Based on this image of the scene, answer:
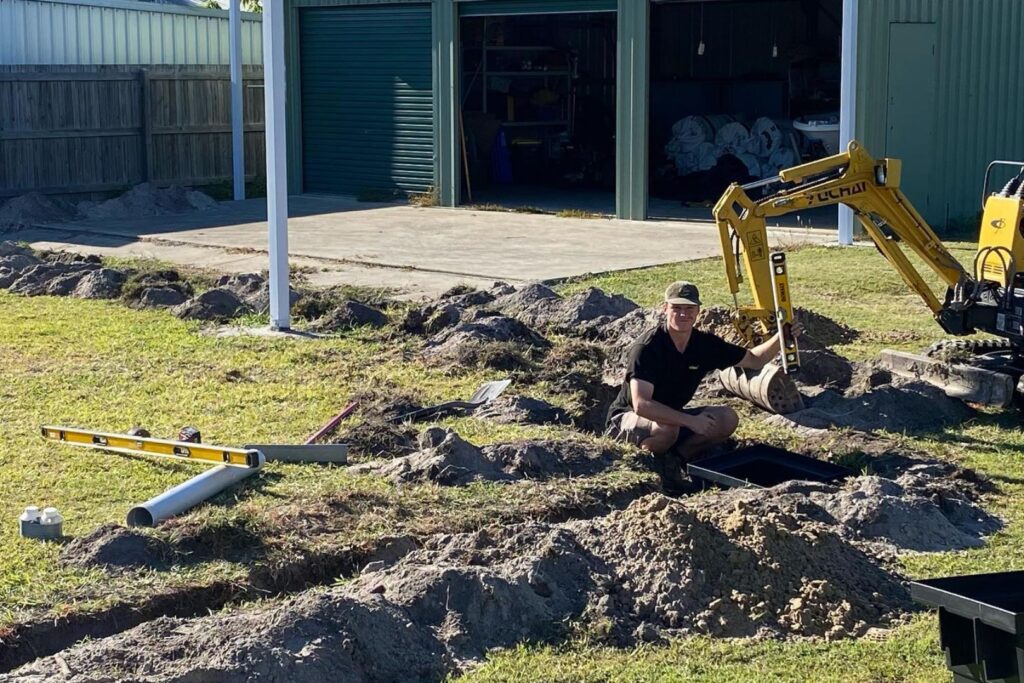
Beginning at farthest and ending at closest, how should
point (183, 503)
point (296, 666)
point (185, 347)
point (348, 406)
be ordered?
point (185, 347) < point (348, 406) < point (183, 503) < point (296, 666)

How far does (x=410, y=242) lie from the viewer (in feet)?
64.8

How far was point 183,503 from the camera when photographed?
775 centimetres

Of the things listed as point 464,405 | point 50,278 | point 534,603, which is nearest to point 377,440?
point 464,405

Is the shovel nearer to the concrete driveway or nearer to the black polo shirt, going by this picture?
the black polo shirt

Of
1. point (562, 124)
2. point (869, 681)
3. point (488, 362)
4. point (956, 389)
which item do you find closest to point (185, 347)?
point (488, 362)

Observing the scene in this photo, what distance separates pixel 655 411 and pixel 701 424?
1.01 feet

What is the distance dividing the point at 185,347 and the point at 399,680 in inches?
292

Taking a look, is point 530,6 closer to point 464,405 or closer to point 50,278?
point 50,278

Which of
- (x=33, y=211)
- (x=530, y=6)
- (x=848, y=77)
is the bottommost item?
(x=33, y=211)

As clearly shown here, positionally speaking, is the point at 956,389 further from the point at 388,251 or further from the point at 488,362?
the point at 388,251

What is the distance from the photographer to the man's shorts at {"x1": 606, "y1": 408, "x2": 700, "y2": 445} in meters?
9.15

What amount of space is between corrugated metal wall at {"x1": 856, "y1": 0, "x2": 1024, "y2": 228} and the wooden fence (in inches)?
490

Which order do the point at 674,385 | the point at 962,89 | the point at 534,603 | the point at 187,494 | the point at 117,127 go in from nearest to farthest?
the point at 534,603 < the point at 187,494 < the point at 674,385 < the point at 962,89 < the point at 117,127

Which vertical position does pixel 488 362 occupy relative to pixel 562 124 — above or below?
below
